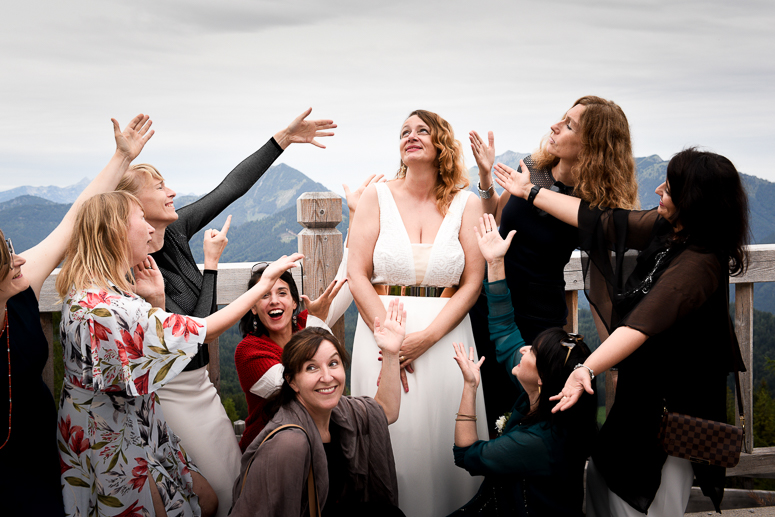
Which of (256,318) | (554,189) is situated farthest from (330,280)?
(554,189)

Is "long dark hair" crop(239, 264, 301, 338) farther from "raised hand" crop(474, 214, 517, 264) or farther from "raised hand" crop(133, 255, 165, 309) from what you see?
"raised hand" crop(474, 214, 517, 264)

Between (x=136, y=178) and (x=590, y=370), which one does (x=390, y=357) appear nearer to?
(x=590, y=370)

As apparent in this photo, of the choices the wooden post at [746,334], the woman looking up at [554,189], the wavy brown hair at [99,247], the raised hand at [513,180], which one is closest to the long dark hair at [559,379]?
the woman looking up at [554,189]

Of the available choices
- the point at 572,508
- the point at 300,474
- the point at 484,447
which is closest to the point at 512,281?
the point at 484,447

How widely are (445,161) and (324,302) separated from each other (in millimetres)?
876

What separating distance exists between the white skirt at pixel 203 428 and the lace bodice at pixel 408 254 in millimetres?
911

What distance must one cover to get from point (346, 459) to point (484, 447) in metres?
0.53

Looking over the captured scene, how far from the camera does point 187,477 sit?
208 centimetres

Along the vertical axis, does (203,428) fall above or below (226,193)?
below

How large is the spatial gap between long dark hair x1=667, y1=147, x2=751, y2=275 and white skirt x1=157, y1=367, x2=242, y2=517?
79.3 inches

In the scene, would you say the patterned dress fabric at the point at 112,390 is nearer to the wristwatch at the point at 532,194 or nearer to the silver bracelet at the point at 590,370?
the silver bracelet at the point at 590,370

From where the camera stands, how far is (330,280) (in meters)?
2.77

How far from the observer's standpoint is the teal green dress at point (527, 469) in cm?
190

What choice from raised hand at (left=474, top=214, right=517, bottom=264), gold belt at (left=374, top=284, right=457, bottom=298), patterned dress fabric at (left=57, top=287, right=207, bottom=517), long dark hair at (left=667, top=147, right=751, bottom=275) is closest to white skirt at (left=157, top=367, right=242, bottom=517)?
patterned dress fabric at (left=57, top=287, right=207, bottom=517)
